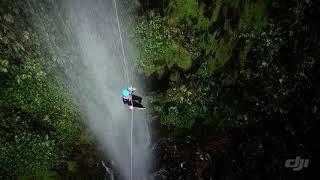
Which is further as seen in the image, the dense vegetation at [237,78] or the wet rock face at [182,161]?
the dense vegetation at [237,78]

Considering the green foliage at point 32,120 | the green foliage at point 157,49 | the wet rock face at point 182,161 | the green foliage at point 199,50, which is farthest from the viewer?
the green foliage at point 157,49

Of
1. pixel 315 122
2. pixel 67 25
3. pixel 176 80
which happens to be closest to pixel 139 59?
pixel 176 80

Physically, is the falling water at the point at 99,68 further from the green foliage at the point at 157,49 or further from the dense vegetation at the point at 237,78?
the dense vegetation at the point at 237,78

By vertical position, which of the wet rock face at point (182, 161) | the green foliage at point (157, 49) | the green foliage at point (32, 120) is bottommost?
the wet rock face at point (182, 161)

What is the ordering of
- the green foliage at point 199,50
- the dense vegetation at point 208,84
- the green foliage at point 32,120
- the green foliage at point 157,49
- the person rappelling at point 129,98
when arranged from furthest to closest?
the green foliage at point 157,49, the green foliage at point 199,50, the dense vegetation at point 208,84, the green foliage at point 32,120, the person rappelling at point 129,98

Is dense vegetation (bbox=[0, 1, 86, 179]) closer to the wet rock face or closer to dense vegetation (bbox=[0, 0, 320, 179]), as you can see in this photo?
dense vegetation (bbox=[0, 0, 320, 179])

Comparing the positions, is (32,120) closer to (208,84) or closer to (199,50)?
(208,84)

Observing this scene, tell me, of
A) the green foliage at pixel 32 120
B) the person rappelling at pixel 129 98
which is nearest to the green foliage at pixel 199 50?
the person rappelling at pixel 129 98

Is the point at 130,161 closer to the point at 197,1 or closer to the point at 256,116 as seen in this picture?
the point at 256,116

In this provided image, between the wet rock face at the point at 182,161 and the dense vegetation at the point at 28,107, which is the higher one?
the dense vegetation at the point at 28,107
